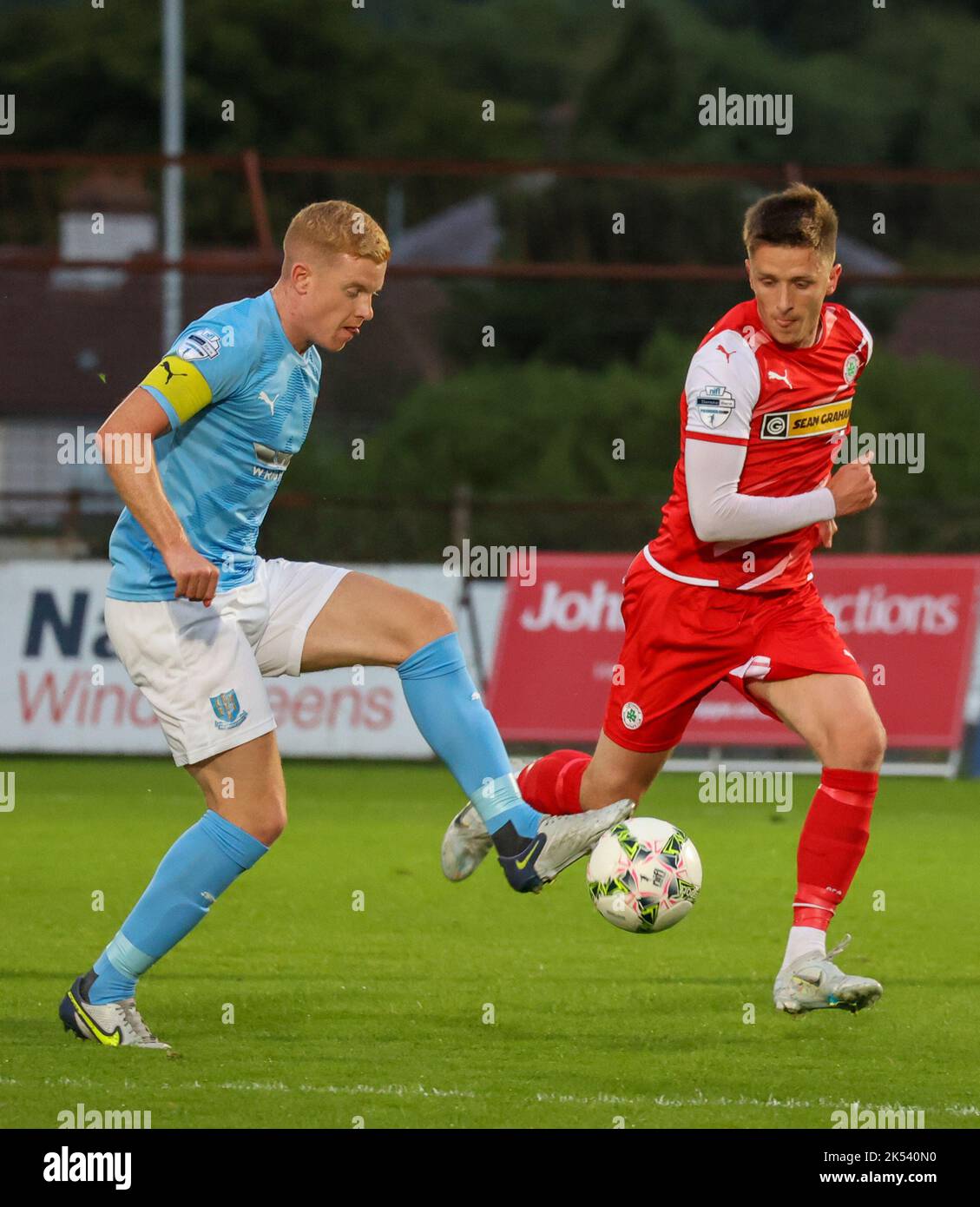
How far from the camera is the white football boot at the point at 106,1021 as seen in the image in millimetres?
5625

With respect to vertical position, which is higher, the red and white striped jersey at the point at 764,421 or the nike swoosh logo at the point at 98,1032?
the red and white striped jersey at the point at 764,421

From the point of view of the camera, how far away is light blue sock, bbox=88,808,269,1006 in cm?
562

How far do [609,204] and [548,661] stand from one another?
3239 centimetres

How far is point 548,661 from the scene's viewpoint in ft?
44.9

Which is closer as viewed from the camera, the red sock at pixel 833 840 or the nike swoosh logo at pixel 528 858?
the nike swoosh logo at pixel 528 858

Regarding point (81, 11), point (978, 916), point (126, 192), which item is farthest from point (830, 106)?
point (978, 916)

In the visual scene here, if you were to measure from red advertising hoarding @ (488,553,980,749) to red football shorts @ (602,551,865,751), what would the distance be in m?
7.04

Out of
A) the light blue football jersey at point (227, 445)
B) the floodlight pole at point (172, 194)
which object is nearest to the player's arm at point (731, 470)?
the light blue football jersey at point (227, 445)

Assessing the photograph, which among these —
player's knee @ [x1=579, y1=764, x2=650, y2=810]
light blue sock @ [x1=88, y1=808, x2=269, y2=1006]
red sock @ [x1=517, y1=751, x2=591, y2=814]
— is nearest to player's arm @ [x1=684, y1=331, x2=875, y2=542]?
player's knee @ [x1=579, y1=764, x2=650, y2=810]

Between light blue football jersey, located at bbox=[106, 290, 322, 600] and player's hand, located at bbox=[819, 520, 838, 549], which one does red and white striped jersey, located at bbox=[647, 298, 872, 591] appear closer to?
player's hand, located at bbox=[819, 520, 838, 549]

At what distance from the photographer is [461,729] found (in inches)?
225

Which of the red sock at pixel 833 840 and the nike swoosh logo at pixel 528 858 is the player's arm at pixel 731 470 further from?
the nike swoosh logo at pixel 528 858

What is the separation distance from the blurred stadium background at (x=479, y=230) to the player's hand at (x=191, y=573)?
2139mm

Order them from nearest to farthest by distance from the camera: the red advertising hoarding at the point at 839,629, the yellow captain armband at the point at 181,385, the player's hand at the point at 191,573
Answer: the player's hand at the point at 191,573 → the yellow captain armband at the point at 181,385 → the red advertising hoarding at the point at 839,629
